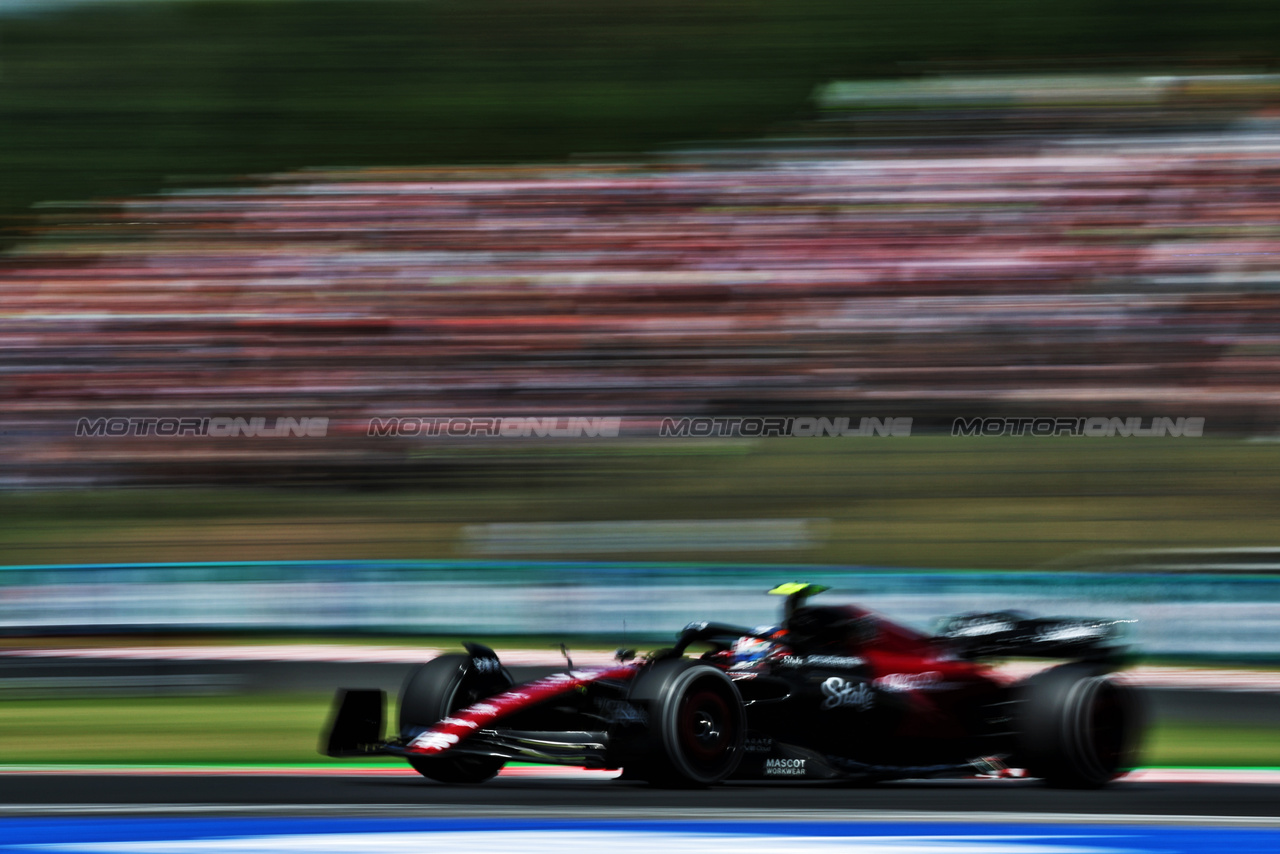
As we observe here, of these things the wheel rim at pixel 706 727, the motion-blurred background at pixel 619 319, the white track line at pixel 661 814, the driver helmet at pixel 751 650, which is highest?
the motion-blurred background at pixel 619 319

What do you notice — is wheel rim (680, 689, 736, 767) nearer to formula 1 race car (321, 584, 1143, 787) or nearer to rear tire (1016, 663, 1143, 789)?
formula 1 race car (321, 584, 1143, 787)

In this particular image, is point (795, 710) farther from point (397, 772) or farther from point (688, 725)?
point (397, 772)

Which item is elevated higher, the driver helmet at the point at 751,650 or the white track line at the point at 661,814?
the driver helmet at the point at 751,650

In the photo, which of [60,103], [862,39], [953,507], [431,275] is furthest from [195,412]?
[862,39]

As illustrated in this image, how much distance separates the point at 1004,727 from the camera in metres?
5.26

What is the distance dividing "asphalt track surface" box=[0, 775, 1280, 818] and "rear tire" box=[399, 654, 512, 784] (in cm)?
8

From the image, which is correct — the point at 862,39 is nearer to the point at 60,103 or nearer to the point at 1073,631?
the point at 60,103

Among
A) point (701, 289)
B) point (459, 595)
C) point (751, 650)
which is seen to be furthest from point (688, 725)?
point (701, 289)

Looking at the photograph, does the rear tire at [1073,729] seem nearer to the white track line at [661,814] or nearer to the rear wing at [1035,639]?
the rear wing at [1035,639]

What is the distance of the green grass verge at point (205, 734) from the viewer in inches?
254

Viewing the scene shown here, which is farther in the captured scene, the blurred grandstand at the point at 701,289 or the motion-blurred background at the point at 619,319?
the blurred grandstand at the point at 701,289

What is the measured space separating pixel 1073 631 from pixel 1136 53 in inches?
596

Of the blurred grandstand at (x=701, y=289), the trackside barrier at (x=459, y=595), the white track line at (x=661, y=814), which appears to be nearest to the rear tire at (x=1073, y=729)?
the white track line at (x=661, y=814)

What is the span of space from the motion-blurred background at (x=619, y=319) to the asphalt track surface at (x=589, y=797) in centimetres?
287
